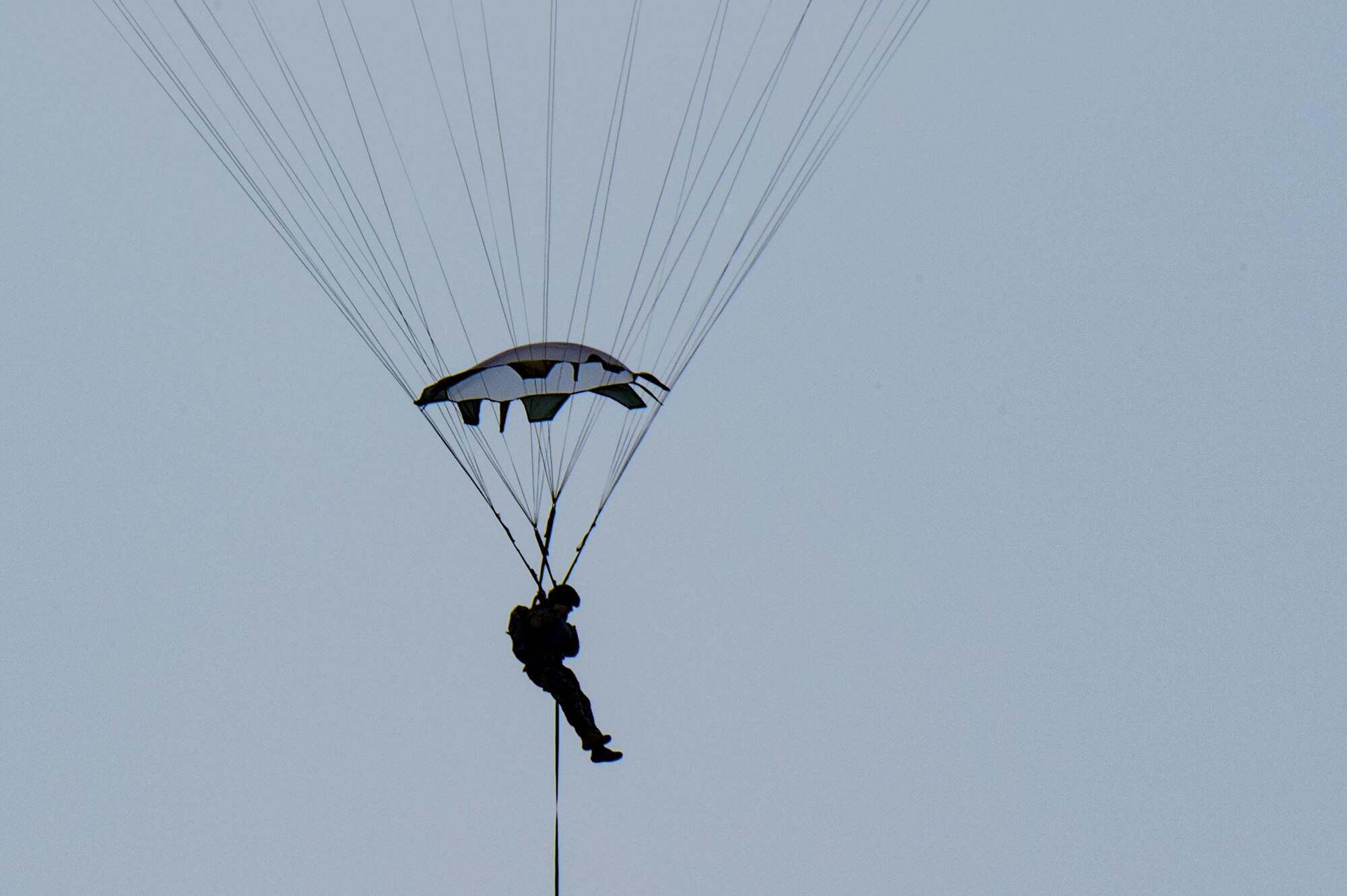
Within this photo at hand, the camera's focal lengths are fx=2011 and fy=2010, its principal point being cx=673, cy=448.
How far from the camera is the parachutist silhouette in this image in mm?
16297

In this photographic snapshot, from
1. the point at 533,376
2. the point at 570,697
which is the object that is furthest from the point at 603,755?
the point at 533,376

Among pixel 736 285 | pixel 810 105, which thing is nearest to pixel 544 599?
pixel 736 285

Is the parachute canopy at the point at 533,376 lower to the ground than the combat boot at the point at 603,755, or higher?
higher

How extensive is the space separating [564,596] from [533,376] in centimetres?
185

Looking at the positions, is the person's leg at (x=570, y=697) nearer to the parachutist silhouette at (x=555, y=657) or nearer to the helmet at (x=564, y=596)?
the parachutist silhouette at (x=555, y=657)

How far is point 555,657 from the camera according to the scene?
16.5m

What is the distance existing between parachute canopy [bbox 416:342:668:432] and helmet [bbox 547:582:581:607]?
63.9 inches

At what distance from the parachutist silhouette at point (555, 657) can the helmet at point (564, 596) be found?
0.01 meters

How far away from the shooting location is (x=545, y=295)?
1769 centimetres

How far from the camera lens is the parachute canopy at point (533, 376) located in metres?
16.8

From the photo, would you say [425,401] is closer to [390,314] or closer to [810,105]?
[390,314]

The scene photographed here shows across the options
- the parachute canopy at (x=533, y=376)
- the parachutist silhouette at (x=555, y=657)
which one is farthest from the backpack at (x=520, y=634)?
the parachute canopy at (x=533, y=376)

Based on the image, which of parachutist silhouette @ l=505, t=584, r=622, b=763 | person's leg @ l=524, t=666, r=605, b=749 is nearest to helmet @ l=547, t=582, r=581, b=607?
parachutist silhouette @ l=505, t=584, r=622, b=763

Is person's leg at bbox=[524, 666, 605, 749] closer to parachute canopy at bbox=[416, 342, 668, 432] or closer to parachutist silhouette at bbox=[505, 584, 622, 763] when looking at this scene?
parachutist silhouette at bbox=[505, 584, 622, 763]
